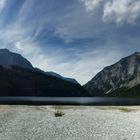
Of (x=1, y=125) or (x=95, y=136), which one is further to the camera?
(x=1, y=125)

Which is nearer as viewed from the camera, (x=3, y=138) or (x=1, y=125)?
(x=3, y=138)

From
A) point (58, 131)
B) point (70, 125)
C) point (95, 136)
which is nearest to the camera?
point (95, 136)

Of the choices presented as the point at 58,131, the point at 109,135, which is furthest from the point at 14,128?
the point at 109,135

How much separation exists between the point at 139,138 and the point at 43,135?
930 cm

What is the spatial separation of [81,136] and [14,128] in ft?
29.0

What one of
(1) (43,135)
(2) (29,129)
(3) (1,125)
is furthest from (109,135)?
(3) (1,125)

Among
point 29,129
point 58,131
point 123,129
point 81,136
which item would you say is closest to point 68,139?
point 81,136

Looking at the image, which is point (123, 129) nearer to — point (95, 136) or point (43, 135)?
point (95, 136)

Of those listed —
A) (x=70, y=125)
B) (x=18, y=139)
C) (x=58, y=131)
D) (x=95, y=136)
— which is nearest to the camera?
(x=18, y=139)

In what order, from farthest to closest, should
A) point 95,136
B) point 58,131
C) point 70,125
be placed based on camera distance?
point 70,125
point 58,131
point 95,136

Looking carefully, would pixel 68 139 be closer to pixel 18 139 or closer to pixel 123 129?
pixel 18 139

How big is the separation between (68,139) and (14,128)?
8740 millimetres

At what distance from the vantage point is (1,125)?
34281mm

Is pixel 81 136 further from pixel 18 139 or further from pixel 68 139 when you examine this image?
pixel 18 139
